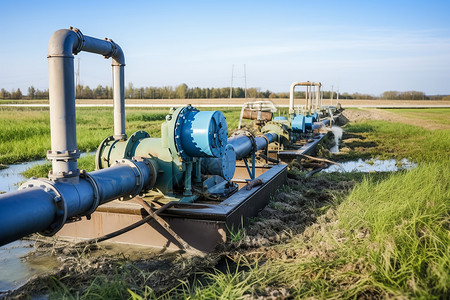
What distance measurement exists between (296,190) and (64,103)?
15.7ft

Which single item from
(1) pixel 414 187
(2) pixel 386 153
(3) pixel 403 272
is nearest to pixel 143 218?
(3) pixel 403 272

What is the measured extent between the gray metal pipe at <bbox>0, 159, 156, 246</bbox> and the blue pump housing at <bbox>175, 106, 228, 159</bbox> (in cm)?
73

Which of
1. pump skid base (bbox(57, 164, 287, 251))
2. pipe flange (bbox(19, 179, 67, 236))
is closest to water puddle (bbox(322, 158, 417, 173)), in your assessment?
pump skid base (bbox(57, 164, 287, 251))

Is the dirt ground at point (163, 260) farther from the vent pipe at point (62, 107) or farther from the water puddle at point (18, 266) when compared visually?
the vent pipe at point (62, 107)

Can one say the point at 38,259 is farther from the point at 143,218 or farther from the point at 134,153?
the point at 134,153

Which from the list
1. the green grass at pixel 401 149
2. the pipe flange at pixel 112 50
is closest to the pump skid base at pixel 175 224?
the pipe flange at pixel 112 50

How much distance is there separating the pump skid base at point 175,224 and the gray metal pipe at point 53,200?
654 mm

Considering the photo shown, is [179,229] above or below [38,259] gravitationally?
above

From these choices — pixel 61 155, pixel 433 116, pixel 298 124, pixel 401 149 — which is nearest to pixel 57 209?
pixel 61 155

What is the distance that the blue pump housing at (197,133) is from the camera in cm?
446

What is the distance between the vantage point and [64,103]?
3.36 metres

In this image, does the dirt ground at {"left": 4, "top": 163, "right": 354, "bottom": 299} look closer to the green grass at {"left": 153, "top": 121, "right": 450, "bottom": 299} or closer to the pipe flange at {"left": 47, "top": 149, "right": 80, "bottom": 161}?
the green grass at {"left": 153, "top": 121, "right": 450, "bottom": 299}

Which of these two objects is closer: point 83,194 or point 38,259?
point 83,194

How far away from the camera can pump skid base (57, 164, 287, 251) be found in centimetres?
440
